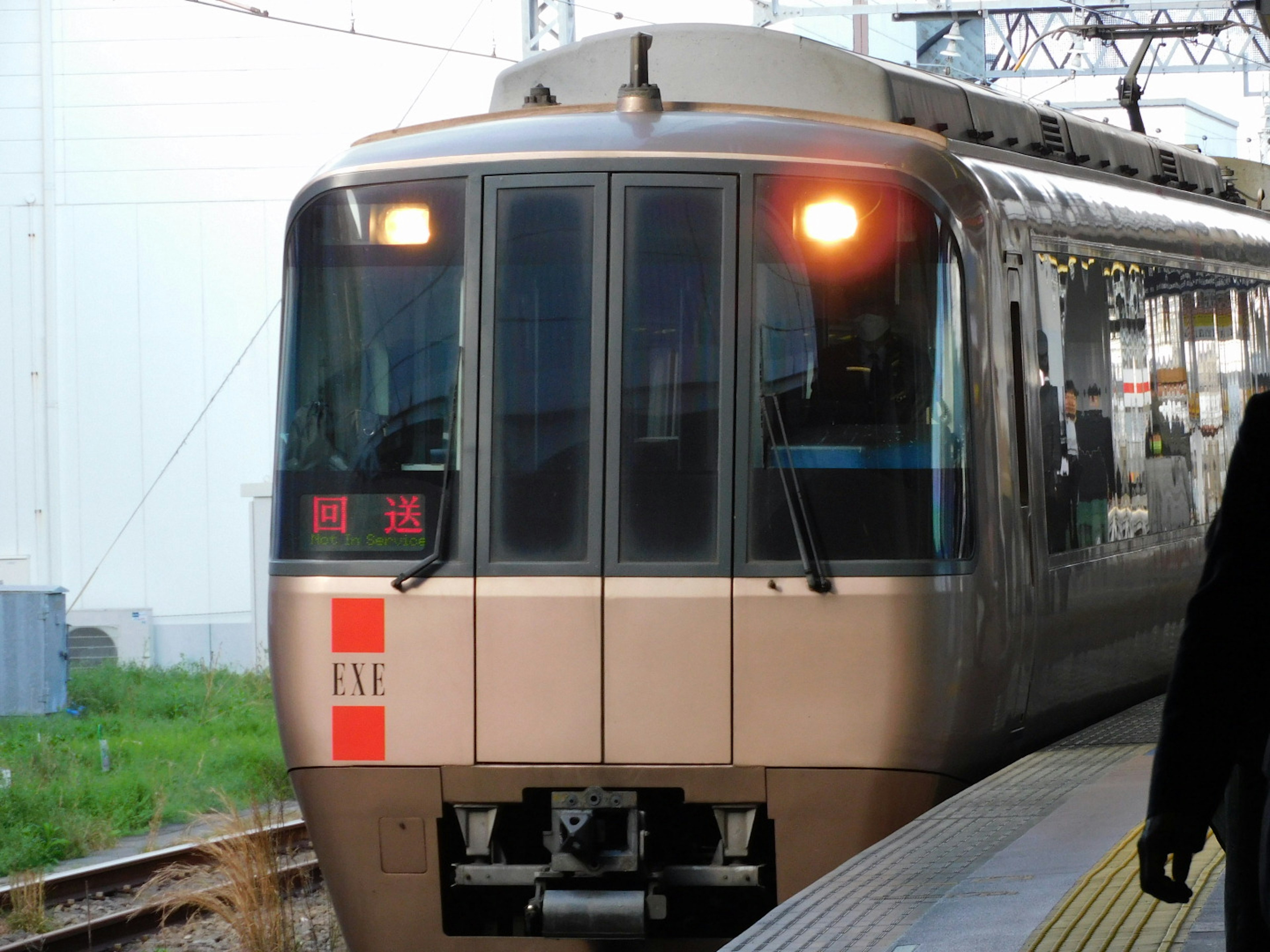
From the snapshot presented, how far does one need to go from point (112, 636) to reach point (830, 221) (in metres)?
13.1

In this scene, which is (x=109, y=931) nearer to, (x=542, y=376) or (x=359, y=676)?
(x=359, y=676)

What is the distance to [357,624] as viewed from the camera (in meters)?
5.51

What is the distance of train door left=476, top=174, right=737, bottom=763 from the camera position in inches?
212

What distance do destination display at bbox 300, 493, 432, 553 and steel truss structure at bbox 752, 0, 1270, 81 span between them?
398 inches

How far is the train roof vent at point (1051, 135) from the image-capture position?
7387 mm

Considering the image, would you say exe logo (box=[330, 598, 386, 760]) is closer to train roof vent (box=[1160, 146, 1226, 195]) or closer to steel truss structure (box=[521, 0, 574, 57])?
train roof vent (box=[1160, 146, 1226, 195])

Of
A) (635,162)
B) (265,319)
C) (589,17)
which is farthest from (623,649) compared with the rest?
(589,17)

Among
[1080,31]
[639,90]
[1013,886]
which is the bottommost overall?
[1013,886]

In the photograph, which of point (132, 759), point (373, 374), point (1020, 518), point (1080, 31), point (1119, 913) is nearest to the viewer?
point (1119, 913)

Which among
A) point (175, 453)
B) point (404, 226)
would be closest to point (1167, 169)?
point (404, 226)

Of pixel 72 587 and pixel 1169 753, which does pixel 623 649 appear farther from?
pixel 72 587

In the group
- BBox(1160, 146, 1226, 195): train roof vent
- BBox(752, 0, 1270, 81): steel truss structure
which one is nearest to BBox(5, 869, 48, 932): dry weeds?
BBox(1160, 146, 1226, 195): train roof vent

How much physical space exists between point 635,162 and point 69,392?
41.9 feet

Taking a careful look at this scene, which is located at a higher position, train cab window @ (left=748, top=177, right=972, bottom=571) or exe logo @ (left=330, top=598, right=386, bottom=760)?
train cab window @ (left=748, top=177, right=972, bottom=571)
